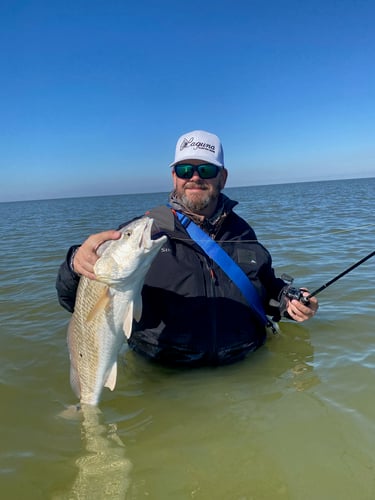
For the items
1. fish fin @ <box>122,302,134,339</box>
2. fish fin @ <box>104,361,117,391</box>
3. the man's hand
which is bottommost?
fish fin @ <box>104,361,117,391</box>

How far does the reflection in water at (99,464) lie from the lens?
2.81 m

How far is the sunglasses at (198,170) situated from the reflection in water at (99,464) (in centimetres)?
277

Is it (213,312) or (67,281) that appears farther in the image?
(213,312)

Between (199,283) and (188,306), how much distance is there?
0.92 feet

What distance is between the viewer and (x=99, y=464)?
3.14 meters

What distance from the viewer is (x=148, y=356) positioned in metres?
4.61

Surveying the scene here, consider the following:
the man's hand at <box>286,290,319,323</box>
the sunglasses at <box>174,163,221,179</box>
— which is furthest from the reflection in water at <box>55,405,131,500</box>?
the sunglasses at <box>174,163,221,179</box>

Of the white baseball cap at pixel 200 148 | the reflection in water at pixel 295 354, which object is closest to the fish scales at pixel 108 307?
the white baseball cap at pixel 200 148

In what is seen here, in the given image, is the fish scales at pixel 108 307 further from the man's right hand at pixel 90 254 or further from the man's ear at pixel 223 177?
the man's ear at pixel 223 177

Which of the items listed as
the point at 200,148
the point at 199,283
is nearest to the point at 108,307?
the point at 199,283

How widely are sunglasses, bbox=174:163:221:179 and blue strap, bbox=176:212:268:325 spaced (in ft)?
1.65

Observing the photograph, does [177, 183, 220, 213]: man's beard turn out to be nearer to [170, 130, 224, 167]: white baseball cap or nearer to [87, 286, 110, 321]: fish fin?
[170, 130, 224, 167]: white baseball cap

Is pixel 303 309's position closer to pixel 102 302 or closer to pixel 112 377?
pixel 112 377

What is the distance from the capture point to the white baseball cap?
4.55 meters
